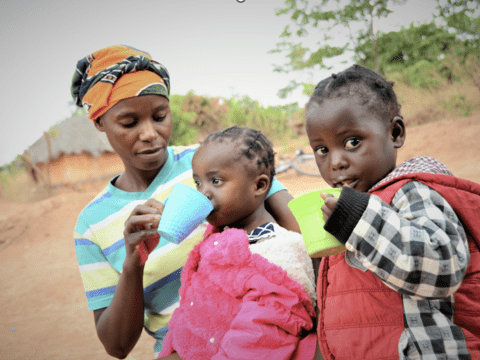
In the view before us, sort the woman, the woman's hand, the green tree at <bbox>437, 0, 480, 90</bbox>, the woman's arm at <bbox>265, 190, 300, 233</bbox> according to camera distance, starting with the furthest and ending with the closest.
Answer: the green tree at <bbox>437, 0, 480, 90</bbox> < the woman < the woman's arm at <bbox>265, 190, 300, 233</bbox> < the woman's hand

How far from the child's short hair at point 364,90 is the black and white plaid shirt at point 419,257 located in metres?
0.40

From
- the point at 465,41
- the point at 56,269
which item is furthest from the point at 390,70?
the point at 56,269

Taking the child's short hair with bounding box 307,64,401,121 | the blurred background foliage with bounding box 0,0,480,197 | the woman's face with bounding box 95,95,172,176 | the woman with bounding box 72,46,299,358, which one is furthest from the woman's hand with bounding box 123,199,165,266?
the blurred background foliage with bounding box 0,0,480,197

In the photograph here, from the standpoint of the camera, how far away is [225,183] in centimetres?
142

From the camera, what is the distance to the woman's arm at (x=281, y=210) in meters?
1.65

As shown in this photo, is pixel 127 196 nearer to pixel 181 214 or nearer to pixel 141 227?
pixel 141 227

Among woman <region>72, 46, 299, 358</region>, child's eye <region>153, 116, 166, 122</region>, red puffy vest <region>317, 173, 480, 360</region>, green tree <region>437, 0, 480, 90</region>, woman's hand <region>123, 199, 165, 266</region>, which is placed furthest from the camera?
green tree <region>437, 0, 480, 90</region>

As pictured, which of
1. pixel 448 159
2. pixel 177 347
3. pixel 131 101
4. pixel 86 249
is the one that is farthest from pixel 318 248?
pixel 448 159

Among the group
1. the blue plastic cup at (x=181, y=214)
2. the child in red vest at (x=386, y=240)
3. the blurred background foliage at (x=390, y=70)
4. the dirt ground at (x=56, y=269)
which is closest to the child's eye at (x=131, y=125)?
the blue plastic cup at (x=181, y=214)

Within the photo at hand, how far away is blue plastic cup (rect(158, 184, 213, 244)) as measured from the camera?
3.77 feet

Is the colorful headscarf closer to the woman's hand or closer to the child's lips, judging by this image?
the woman's hand

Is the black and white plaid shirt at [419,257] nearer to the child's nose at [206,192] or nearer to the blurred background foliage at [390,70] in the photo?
the child's nose at [206,192]

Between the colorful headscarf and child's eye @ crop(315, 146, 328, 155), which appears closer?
child's eye @ crop(315, 146, 328, 155)

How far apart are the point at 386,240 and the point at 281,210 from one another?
0.89 metres
